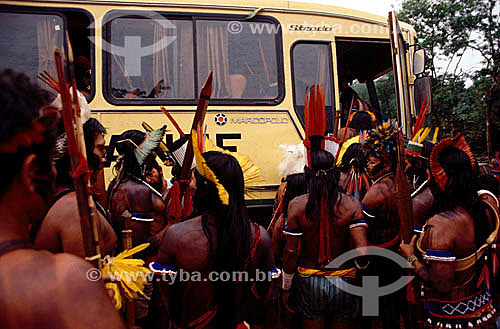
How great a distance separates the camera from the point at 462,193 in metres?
2.51

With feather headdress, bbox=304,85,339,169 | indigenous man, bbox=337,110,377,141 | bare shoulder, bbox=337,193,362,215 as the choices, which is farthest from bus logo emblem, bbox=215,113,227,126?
bare shoulder, bbox=337,193,362,215

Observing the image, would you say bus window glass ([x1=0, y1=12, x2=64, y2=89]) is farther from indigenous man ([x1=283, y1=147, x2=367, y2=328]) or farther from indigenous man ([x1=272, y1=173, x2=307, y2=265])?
indigenous man ([x1=283, y1=147, x2=367, y2=328])

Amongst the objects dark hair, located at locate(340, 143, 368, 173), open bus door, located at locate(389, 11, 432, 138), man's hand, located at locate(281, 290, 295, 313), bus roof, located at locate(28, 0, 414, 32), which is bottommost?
man's hand, located at locate(281, 290, 295, 313)

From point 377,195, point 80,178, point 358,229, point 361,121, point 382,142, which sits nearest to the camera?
point 80,178

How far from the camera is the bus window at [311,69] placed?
518cm

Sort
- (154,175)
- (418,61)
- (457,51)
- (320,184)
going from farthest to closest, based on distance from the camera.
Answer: (457,51)
(418,61)
(154,175)
(320,184)

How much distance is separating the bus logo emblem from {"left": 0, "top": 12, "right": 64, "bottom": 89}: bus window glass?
2032 millimetres

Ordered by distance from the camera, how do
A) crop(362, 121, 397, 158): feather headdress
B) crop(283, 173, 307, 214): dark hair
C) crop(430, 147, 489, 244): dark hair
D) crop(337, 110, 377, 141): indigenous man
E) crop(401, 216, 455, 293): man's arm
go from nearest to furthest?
crop(401, 216, 455, 293): man's arm
crop(430, 147, 489, 244): dark hair
crop(362, 121, 397, 158): feather headdress
crop(283, 173, 307, 214): dark hair
crop(337, 110, 377, 141): indigenous man

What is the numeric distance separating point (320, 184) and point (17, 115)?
228cm

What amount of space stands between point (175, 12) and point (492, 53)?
14296mm

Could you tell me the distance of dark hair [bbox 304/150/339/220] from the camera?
293 cm

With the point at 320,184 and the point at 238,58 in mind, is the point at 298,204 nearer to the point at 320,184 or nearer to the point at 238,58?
the point at 320,184

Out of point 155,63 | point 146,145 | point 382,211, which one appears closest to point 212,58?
point 155,63

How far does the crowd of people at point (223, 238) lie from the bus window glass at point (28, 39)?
73.1 inches
